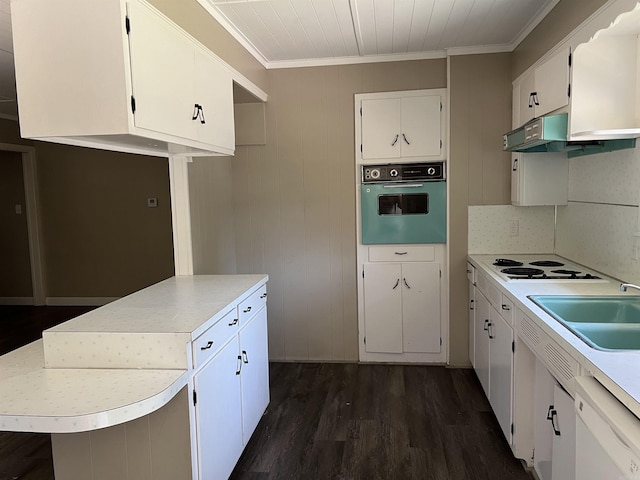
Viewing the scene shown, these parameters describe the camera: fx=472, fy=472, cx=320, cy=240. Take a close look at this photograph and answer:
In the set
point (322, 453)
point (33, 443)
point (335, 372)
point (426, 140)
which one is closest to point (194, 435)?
point (322, 453)

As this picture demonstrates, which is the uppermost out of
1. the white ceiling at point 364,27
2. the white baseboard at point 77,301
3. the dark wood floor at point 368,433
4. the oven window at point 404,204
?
the white ceiling at point 364,27

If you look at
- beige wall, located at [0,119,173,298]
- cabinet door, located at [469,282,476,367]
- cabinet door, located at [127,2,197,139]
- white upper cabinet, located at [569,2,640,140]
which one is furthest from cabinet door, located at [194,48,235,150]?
beige wall, located at [0,119,173,298]

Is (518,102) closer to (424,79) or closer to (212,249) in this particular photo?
(424,79)

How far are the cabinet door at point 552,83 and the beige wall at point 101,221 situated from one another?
14.5 feet

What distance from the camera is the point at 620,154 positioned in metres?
2.50

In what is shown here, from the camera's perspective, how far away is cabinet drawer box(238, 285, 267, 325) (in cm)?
260

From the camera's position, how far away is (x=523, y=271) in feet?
9.54

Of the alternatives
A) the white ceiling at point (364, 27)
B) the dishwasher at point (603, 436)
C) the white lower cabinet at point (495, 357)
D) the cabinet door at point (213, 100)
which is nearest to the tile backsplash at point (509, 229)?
the white lower cabinet at point (495, 357)

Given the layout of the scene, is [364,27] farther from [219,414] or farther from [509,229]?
[219,414]

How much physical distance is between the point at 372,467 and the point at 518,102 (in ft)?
8.79

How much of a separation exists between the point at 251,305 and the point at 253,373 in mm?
411

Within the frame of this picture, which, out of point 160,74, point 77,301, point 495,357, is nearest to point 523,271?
point 495,357

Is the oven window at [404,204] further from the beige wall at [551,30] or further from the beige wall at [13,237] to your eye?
the beige wall at [13,237]

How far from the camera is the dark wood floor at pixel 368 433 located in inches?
101
